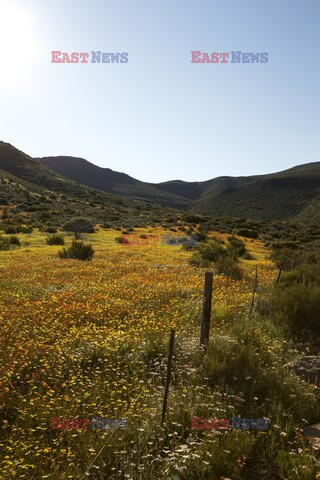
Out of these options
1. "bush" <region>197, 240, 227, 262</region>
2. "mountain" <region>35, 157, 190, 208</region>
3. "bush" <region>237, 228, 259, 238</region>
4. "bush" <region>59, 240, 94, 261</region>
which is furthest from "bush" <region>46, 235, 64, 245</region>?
"mountain" <region>35, 157, 190, 208</region>

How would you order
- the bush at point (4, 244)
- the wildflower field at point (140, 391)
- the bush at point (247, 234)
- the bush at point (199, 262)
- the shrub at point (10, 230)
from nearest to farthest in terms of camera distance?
1. the wildflower field at point (140, 391)
2. the bush at point (199, 262)
3. the bush at point (4, 244)
4. the shrub at point (10, 230)
5. the bush at point (247, 234)

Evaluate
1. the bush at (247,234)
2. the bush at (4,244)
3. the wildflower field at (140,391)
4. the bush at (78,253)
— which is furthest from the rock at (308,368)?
the bush at (247,234)

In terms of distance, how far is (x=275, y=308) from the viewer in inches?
391

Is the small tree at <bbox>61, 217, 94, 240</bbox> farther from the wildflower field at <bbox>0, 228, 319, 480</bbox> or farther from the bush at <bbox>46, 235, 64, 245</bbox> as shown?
the wildflower field at <bbox>0, 228, 319, 480</bbox>

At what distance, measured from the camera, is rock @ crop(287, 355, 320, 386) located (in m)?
6.45

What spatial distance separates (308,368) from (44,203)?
64.7m

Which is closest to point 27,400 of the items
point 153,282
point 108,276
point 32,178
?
point 153,282

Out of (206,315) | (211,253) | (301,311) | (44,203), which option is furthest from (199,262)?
(44,203)

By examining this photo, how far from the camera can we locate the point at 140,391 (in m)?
5.89

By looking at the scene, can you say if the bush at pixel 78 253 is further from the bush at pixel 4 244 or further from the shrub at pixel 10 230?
the shrub at pixel 10 230

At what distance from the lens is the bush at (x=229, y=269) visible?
17.1 meters

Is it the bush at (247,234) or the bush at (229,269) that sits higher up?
the bush at (229,269)

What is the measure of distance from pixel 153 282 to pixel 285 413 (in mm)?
9547

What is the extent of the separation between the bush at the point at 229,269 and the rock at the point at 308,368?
32.3 feet
